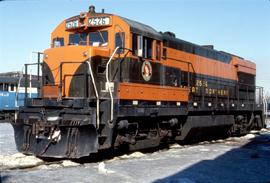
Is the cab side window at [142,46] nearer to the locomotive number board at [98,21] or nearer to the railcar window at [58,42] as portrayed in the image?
the locomotive number board at [98,21]

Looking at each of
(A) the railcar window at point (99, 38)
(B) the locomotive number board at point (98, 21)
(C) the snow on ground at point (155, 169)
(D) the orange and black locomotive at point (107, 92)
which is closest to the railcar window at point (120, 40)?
(D) the orange and black locomotive at point (107, 92)

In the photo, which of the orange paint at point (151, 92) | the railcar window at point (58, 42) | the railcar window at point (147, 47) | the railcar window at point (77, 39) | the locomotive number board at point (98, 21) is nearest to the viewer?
the orange paint at point (151, 92)

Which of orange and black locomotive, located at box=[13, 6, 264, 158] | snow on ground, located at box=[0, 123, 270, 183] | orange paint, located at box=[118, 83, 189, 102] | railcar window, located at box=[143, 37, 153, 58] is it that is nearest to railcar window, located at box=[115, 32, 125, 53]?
orange and black locomotive, located at box=[13, 6, 264, 158]

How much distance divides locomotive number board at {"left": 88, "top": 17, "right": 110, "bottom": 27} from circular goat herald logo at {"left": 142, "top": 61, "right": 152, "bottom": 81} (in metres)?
1.60

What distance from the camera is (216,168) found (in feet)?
27.4

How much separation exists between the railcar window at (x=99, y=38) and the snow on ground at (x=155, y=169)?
124 inches

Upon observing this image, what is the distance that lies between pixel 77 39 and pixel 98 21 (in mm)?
886

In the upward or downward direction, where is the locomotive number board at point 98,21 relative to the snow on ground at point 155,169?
upward

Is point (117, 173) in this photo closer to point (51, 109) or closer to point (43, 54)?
point (51, 109)

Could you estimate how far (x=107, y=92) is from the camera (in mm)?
9359

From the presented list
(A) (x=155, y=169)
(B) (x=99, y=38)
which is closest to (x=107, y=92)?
(B) (x=99, y=38)

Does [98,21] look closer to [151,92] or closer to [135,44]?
[135,44]

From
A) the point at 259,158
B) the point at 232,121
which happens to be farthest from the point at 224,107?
the point at 259,158

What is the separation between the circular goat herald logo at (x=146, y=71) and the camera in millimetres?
10461
